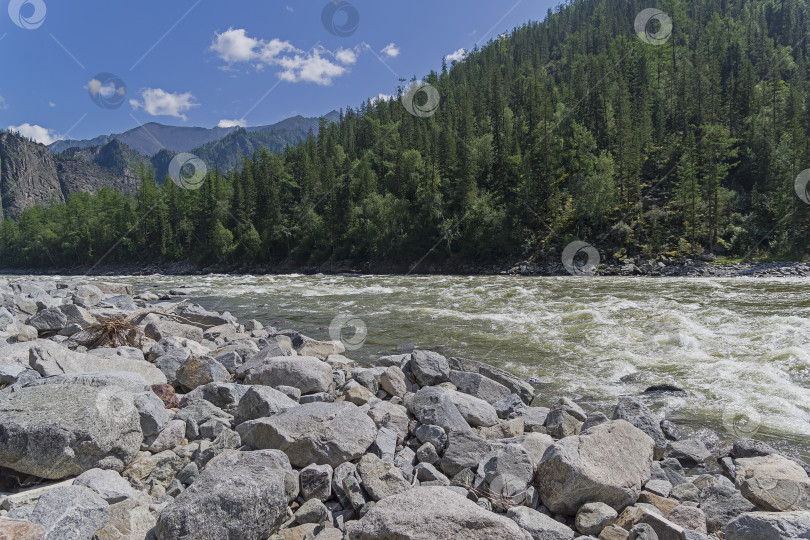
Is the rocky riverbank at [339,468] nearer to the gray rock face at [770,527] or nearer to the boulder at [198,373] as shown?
the gray rock face at [770,527]

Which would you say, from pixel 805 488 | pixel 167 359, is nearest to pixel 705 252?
pixel 805 488

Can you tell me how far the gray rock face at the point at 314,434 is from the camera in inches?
175

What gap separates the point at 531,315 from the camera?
53.2 feet

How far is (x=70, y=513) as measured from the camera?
10.2ft

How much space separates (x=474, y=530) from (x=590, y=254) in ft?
148

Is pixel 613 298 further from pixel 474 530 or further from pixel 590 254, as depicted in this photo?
pixel 590 254

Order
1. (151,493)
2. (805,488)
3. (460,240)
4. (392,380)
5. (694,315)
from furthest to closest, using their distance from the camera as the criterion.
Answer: (460,240), (694,315), (392,380), (805,488), (151,493)

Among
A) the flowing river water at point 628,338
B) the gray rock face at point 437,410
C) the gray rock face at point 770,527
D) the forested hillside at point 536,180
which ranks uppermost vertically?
the forested hillside at point 536,180

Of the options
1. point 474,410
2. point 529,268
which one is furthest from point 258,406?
point 529,268

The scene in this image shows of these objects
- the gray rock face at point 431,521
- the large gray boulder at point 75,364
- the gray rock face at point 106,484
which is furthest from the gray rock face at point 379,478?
the large gray boulder at point 75,364

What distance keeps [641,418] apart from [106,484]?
20.9 feet

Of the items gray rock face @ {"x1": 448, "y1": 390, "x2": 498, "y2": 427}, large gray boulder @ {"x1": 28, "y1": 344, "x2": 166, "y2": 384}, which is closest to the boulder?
large gray boulder @ {"x1": 28, "y1": 344, "x2": 166, "y2": 384}

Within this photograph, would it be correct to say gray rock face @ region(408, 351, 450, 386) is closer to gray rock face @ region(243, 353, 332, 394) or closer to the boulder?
gray rock face @ region(243, 353, 332, 394)

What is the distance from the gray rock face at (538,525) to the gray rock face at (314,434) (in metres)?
1.73
